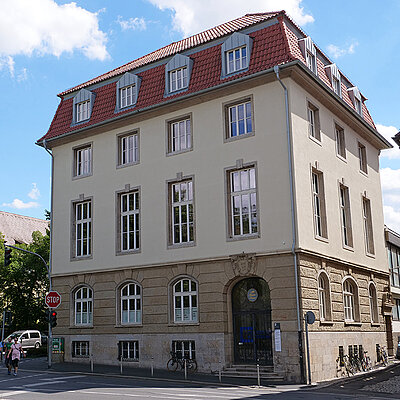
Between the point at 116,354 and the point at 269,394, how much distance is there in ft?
39.2

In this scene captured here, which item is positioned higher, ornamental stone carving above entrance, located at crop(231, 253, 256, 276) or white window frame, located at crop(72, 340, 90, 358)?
ornamental stone carving above entrance, located at crop(231, 253, 256, 276)

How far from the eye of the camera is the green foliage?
52656 millimetres

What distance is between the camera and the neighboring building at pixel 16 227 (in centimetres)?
6825

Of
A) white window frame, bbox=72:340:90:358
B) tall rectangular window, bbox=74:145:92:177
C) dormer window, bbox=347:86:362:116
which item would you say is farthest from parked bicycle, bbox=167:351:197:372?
dormer window, bbox=347:86:362:116

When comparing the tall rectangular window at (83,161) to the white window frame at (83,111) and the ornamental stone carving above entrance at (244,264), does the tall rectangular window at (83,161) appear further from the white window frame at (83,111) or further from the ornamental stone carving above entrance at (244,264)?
the ornamental stone carving above entrance at (244,264)

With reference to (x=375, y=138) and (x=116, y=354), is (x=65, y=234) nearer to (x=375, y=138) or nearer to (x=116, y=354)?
(x=116, y=354)

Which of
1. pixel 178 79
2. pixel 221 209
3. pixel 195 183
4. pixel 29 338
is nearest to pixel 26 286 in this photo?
pixel 29 338

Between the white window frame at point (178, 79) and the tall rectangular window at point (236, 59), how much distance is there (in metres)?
2.49

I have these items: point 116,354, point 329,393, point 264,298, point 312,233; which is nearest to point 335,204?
point 312,233

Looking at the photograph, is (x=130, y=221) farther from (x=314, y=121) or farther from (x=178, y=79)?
(x=314, y=121)

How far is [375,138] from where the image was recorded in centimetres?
3522

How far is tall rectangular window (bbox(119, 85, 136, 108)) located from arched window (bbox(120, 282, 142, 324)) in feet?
32.4

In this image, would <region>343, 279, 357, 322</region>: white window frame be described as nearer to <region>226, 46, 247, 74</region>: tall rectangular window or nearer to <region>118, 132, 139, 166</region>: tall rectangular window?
<region>226, 46, 247, 74</region>: tall rectangular window

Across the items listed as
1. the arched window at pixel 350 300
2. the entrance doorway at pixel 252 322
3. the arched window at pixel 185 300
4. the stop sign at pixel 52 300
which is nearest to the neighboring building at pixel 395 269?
the arched window at pixel 350 300
